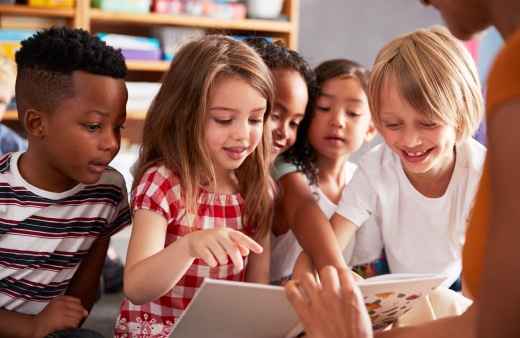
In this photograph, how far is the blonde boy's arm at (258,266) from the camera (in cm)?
155

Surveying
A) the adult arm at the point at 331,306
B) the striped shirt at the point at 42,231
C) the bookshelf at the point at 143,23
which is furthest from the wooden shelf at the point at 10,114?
the adult arm at the point at 331,306

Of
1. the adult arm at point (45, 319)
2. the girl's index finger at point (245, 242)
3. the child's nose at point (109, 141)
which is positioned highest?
the child's nose at point (109, 141)

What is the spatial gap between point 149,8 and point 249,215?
6.88 ft

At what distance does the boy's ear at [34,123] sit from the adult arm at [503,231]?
0.94m

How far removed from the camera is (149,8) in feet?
10.9

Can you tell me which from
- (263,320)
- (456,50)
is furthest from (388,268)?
(263,320)

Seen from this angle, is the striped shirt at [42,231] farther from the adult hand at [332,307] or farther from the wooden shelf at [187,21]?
the wooden shelf at [187,21]

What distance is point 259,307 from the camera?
1.08 meters

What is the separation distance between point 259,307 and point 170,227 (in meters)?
0.39

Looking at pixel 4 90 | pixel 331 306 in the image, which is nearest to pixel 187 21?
pixel 4 90

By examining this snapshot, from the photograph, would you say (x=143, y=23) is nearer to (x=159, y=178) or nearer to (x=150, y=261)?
(x=159, y=178)

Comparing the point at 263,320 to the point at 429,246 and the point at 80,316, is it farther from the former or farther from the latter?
the point at 429,246

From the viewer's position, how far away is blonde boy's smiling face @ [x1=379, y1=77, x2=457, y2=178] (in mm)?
1483

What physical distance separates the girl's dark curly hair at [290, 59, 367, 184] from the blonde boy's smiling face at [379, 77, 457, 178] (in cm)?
29
